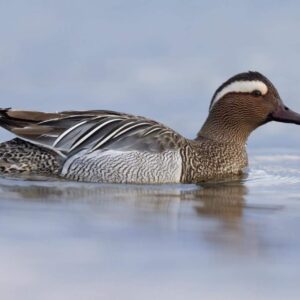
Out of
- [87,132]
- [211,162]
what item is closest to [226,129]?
[211,162]

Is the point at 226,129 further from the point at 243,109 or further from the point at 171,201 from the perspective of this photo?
the point at 171,201

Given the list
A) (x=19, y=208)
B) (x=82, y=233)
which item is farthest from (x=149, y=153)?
(x=82, y=233)

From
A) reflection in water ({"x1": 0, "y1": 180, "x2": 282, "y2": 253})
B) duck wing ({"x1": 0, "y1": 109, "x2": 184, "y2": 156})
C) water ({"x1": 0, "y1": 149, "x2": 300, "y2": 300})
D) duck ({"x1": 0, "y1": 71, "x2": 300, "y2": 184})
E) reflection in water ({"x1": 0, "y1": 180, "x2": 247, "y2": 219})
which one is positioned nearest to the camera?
water ({"x1": 0, "y1": 149, "x2": 300, "y2": 300})

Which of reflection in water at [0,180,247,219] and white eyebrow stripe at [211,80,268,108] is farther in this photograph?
white eyebrow stripe at [211,80,268,108]

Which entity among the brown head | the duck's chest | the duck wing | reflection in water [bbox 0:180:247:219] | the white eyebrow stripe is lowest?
reflection in water [bbox 0:180:247:219]

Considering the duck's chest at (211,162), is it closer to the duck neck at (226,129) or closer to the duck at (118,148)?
the duck at (118,148)

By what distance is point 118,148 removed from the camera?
10820 millimetres

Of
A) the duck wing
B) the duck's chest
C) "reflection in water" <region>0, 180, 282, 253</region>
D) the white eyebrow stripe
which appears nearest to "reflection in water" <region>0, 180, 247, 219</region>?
"reflection in water" <region>0, 180, 282, 253</region>

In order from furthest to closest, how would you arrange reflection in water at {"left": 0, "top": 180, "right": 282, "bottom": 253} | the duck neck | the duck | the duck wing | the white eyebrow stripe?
the duck neck → the white eyebrow stripe → the duck wing → the duck → reflection in water at {"left": 0, "top": 180, "right": 282, "bottom": 253}

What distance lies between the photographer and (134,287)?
5.15m

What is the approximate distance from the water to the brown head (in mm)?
2585

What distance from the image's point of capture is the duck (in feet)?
34.8

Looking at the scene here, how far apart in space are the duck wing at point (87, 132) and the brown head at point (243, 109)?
2.67 feet

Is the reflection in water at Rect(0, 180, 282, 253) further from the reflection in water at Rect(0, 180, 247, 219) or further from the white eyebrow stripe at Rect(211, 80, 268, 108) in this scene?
the white eyebrow stripe at Rect(211, 80, 268, 108)
